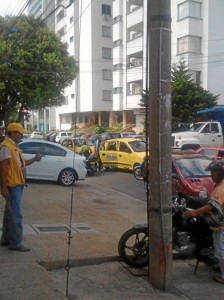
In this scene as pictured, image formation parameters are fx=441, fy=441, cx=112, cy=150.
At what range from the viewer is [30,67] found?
29703 millimetres

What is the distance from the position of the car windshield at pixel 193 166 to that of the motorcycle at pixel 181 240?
4.72m

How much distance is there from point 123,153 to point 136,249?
1366 cm

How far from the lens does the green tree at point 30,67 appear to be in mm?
28875

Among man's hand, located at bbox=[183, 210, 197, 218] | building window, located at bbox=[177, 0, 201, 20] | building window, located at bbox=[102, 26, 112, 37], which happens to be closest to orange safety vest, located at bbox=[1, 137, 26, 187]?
man's hand, located at bbox=[183, 210, 197, 218]

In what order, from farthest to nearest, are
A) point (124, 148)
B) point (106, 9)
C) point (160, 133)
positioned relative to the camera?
point (106, 9), point (124, 148), point (160, 133)

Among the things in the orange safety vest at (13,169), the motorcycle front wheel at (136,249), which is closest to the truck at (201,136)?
the motorcycle front wheel at (136,249)

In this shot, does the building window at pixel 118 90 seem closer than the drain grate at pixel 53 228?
No

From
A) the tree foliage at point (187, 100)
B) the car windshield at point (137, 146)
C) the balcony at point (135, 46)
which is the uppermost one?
the balcony at point (135, 46)

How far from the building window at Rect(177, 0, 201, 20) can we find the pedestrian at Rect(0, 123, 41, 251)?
31039 mm

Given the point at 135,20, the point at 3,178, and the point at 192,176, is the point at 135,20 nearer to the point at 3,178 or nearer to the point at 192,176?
the point at 192,176

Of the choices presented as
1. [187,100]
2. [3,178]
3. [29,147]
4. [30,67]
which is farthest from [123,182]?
[30,67]

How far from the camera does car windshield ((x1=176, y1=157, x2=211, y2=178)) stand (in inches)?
427

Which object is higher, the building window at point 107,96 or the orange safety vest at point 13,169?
the building window at point 107,96

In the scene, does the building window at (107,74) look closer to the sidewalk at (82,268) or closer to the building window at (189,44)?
the building window at (189,44)
